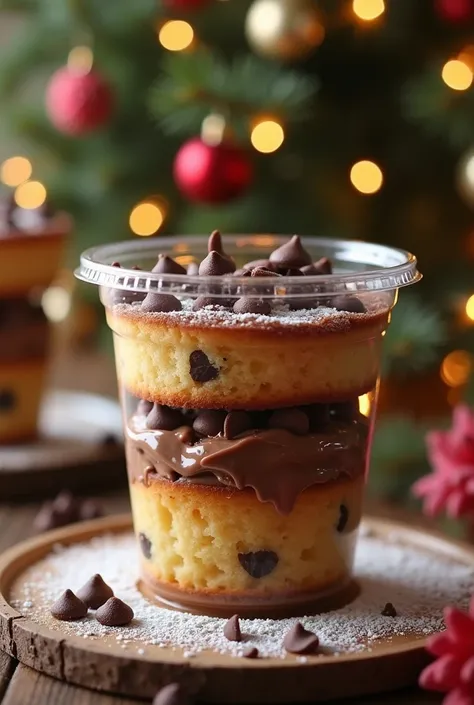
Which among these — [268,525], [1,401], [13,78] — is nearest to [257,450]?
[268,525]

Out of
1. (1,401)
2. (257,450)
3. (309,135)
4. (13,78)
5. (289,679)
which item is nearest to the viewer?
(289,679)

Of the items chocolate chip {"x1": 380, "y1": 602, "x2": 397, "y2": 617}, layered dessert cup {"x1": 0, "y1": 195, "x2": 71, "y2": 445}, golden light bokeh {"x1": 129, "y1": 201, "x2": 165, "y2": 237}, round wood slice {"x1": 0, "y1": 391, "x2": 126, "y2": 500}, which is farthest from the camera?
→ golden light bokeh {"x1": 129, "y1": 201, "x2": 165, "y2": 237}

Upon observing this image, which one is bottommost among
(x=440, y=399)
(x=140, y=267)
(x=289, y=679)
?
(x=440, y=399)

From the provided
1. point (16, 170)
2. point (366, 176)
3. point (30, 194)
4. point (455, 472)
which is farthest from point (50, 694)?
point (16, 170)

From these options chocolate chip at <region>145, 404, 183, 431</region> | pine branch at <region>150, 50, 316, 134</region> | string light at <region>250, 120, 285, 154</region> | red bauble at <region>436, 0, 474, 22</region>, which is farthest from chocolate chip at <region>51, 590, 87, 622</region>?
red bauble at <region>436, 0, 474, 22</region>

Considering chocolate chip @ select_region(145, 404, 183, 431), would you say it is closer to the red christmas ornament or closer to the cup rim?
the cup rim

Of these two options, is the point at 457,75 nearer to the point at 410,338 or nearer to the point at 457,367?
the point at 410,338

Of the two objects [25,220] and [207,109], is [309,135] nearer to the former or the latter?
[207,109]
